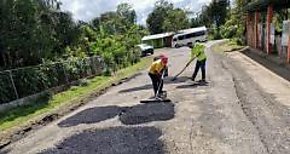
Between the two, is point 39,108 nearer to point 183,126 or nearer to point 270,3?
point 183,126

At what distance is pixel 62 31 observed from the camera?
83.0 ft

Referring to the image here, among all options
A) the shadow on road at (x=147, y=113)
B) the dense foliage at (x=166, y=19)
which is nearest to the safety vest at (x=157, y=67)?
the shadow on road at (x=147, y=113)

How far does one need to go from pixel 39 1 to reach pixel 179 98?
10495 millimetres

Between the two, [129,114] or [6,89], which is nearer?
[129,114]

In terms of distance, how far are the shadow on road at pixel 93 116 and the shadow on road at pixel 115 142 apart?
145 cm

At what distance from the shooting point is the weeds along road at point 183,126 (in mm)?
8195

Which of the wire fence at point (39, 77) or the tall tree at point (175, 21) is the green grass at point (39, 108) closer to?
the wire fence at point (39, 77)

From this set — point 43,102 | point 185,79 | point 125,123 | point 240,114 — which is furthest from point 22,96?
point 240,114

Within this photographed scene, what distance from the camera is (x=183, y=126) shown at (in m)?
9.75

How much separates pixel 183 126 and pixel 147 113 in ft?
6.20

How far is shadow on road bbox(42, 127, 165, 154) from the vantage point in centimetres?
820

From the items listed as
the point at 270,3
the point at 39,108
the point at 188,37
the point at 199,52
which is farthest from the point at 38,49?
the point at 188,37

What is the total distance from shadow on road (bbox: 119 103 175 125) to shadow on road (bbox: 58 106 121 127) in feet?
1.31

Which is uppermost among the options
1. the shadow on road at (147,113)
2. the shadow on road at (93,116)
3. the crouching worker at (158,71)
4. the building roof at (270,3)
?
the building roof at (270,3)
